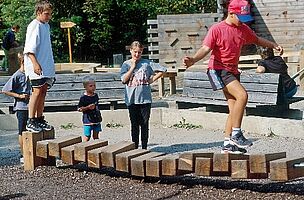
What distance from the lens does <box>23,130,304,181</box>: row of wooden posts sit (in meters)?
6.90

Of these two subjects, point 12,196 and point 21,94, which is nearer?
point 12,196

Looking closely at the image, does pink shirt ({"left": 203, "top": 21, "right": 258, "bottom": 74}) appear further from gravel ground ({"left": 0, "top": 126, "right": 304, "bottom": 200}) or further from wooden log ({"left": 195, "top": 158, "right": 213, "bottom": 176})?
gravel ground ({"left": 0, "top": 126, "right": 304, "bottom": 200})

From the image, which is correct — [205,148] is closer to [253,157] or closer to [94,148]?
[94,148]

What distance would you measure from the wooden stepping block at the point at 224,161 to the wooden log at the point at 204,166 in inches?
1.6

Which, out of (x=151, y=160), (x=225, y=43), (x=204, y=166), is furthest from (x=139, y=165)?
(x=225, y=43)

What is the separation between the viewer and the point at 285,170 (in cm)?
673

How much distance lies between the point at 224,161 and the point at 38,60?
2.91m

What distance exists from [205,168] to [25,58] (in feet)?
9.79

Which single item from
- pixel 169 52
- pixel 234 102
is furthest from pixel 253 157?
pixel 169 52

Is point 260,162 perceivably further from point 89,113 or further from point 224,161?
point 89,113

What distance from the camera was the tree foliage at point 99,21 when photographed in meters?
31.7

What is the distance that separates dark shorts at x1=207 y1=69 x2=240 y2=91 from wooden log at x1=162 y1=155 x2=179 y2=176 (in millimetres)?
911

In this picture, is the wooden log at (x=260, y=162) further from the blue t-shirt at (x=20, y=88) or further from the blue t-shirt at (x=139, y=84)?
the blue t-shirt at (x=20, y=88)

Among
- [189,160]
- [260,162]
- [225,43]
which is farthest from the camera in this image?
[225,43]
